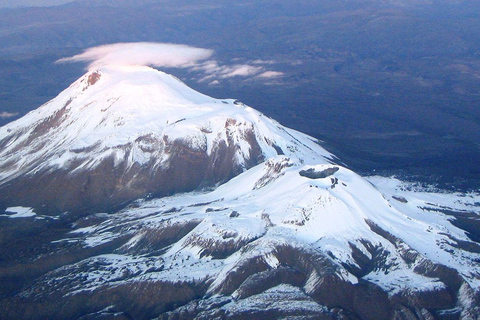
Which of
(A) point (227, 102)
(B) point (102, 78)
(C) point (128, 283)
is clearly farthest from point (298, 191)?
(B) point (102, 78)

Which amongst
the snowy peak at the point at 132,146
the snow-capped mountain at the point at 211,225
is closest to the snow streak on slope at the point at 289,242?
the snow-capped mountain at the point at 211,225

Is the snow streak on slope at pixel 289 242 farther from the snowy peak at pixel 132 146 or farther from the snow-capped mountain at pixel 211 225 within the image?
the snowy peak at pixel 132 146

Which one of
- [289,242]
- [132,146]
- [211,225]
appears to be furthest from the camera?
[132,146]

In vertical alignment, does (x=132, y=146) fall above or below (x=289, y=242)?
above

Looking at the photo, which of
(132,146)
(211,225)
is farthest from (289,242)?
(132,146)

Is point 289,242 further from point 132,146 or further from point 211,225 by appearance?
point 132,146

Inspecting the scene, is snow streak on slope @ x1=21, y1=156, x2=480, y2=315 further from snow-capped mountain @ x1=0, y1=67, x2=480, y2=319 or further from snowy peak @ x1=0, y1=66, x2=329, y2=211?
snowy peak @ x1=0, y1=66, x2=329, y2=211

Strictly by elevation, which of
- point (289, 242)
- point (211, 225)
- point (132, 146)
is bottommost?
point (289, 242)

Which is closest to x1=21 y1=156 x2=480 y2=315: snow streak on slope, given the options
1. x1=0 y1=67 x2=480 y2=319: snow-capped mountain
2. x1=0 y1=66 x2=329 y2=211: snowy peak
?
x1=0 y1=67 x2=480 y2=319: snow-capped mountain
